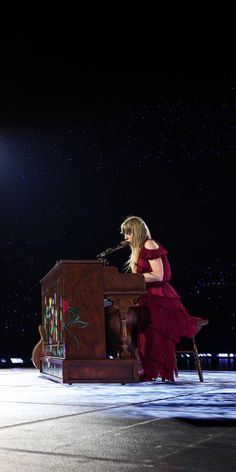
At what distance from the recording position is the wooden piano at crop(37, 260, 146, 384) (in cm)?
345

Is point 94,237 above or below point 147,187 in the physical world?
below

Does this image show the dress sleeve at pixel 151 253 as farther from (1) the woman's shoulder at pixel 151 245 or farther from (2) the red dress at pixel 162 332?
(2) the red dress at pixel 162 332

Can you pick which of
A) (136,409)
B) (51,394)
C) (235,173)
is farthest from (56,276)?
(235,173)

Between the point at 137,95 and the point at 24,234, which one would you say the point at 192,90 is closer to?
the point at 137,95

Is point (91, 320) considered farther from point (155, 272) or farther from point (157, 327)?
point (155, 272)

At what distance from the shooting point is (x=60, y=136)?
8383 mm

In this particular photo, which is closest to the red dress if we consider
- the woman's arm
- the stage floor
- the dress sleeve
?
the woman's arm

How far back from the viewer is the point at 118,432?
164 centimetres

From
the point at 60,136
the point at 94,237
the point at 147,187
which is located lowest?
the point at 94,237

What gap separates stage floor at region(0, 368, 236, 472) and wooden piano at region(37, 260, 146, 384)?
727 mm

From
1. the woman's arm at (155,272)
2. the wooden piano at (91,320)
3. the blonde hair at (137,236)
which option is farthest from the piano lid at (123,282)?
the blonde hair at (137,236)

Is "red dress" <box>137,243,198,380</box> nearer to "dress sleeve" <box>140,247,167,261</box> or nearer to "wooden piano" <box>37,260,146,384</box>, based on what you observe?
"wooden piano" <box>37,260,146,384</box>

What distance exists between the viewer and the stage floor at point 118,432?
126 cm

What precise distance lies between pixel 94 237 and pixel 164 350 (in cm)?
534
